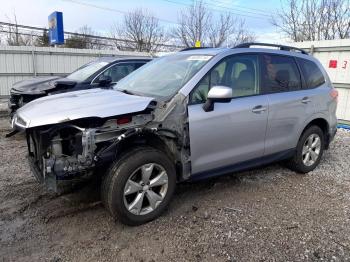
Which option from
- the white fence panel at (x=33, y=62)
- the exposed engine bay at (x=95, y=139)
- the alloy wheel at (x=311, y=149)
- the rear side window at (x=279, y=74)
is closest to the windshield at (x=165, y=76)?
the exposed engine bay at (x=95, y=139)

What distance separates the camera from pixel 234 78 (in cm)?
384

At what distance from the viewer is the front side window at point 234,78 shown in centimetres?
351

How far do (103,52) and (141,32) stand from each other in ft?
60.3

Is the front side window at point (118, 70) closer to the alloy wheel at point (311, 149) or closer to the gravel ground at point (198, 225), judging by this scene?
the gravel ground at point (198, 225)

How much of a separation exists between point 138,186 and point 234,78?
1.72m

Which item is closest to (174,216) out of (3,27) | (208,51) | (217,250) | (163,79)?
(217,250)

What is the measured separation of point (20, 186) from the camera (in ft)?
13.8

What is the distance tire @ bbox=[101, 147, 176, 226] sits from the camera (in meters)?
3.04

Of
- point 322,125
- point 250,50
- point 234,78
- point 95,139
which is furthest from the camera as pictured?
point 322,125

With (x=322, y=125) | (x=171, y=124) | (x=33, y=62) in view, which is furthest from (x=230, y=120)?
(x=33, y=62)

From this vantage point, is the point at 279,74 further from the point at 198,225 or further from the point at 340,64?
the point at 340,64

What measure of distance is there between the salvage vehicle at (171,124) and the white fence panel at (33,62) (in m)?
9.41

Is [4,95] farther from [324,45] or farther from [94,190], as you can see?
[324,45]

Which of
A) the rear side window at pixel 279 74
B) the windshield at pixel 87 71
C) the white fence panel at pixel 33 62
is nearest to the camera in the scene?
the rear side window at pixel 279 74
